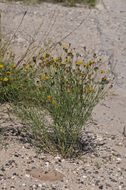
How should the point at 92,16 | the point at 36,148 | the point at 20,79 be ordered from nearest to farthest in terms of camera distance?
1. the point at 36,148
2. the point at 20,79
3. the point at 92,16

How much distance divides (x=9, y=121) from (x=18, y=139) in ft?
1.20

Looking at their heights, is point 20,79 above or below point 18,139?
above

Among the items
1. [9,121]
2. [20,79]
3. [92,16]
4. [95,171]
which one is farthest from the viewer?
[92,16]

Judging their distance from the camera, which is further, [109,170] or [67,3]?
[67,3]

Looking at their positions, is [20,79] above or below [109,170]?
above

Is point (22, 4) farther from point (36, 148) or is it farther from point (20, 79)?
point (36, 148)

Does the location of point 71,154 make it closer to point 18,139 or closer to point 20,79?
point 18,139

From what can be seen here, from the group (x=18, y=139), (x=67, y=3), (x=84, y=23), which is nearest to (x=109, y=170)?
(x=18, y=139)

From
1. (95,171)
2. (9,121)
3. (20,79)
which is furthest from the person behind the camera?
(20,79)

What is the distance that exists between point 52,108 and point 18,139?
22.1 inches

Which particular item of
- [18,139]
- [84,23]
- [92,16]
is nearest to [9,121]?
[18,139]

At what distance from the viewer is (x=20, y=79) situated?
14.5 ft

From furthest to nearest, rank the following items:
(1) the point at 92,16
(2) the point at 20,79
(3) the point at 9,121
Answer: (1) the point at 92,16 < (2) the point at 20,79 < (3) the point at 9,121

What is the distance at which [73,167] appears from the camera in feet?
10.9
